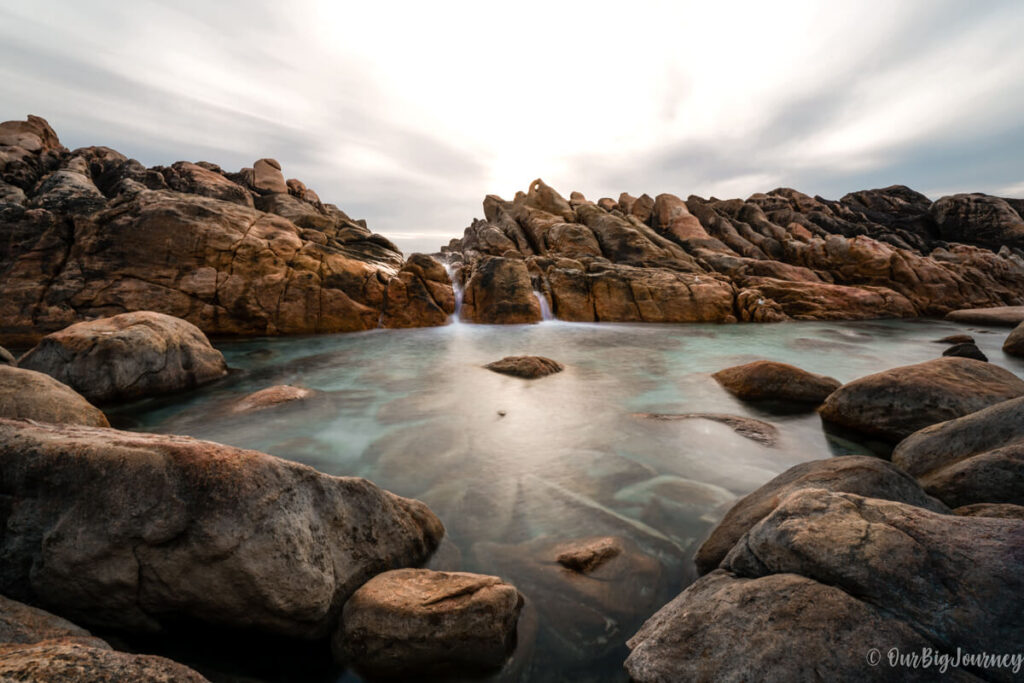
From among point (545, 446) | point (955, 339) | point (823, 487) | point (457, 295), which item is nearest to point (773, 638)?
point (823, 487)

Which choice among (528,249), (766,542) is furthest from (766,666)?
(528,249)

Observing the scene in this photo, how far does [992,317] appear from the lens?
22125 millimetres

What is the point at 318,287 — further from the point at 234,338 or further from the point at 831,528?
the point at 831,528

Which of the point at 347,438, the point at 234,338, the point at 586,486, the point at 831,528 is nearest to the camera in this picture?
the point at 831,528

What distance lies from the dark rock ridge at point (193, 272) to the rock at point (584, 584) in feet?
53.4

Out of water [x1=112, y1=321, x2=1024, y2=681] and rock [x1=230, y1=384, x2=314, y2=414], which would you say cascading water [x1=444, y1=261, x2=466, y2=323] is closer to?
water [x1=112, y1=321, x2=1024, y2=681]

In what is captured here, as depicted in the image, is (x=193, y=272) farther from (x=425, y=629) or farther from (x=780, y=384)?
(x=780, y=384)

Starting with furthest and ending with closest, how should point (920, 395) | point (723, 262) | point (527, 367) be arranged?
point (723, 262) < point (527, 367) < point (920, 395)

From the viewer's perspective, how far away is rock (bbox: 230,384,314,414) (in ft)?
27.4

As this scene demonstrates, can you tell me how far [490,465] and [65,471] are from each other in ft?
14.9

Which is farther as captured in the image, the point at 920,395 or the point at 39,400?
the point at 920,395

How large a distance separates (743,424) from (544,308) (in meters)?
16.3

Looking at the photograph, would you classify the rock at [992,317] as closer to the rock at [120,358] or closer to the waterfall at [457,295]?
the waterfall at [457,295]

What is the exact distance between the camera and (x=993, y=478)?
352cm
